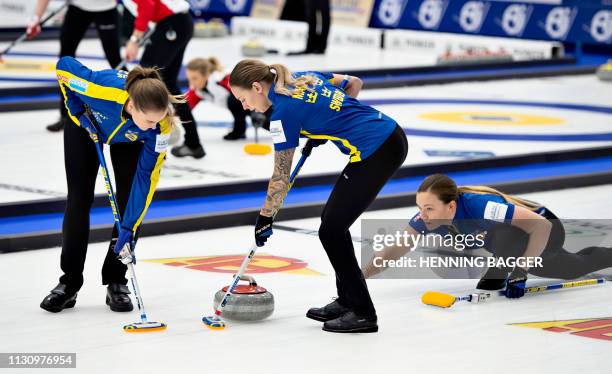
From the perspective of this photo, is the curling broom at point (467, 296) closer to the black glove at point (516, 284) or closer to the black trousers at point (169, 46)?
the black glove at point (516, 284)

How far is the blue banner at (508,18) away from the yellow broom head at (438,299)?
11635 millimetres

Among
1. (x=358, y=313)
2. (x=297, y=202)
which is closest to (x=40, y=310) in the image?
(x=358, y=313)

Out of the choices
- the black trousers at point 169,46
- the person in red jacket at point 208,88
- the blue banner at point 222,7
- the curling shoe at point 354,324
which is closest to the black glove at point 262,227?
the curling shoe at point 354,324

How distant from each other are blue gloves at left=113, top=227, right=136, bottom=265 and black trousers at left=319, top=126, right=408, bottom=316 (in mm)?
840

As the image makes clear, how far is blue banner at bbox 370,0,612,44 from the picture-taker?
639 inches

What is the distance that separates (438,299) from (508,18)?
12285 mm

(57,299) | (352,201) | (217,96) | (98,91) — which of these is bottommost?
(217,96)

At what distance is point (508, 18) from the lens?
16.9 metres

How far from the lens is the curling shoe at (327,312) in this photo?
501cm

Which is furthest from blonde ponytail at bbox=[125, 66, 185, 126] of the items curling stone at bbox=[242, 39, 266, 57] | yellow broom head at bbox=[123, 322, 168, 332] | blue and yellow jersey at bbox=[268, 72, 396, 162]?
curling stone at bbox=[242, 39, 266, 57]

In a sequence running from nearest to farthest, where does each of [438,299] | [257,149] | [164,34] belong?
[438,299], [164,34], [257,149]

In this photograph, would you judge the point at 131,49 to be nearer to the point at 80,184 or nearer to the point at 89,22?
the point at 89,22

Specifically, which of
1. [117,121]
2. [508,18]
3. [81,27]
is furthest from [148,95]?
[508,18]

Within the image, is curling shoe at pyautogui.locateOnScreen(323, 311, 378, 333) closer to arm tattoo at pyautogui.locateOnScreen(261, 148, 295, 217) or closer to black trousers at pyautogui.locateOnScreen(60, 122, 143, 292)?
arm tattoo at pyautogui.locateOnScreen(261, 148, 295, 217)
